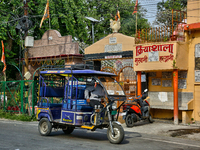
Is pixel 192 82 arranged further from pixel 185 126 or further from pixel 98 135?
pixel 98 135

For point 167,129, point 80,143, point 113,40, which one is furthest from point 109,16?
point 80,143

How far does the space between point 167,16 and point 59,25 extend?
10179 mm

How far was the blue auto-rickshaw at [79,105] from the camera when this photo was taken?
9.27 m

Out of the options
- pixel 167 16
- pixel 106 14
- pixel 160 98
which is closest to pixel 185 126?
pixel 160 98

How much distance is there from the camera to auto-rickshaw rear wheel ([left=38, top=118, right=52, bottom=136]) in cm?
1048

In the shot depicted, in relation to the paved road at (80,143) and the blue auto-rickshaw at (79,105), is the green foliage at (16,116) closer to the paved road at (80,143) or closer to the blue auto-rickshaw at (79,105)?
the paved road at (80,143)

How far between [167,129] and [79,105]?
203 inches

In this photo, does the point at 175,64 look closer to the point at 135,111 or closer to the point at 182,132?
the point at 135,111

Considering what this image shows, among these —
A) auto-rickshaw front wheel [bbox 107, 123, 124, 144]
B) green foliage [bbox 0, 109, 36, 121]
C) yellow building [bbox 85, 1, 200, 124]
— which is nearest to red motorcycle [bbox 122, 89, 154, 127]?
yellow building [bbox 85, 1, 200, 124]

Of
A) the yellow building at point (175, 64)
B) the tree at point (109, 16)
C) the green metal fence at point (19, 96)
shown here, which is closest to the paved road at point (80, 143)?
the yellow building at point (175, 64)

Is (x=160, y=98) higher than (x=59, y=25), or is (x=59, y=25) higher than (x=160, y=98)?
(x=59, y=25)

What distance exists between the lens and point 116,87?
1001 cm

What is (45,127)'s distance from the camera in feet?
35.2

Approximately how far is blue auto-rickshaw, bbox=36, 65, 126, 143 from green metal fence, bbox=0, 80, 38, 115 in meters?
6.25
